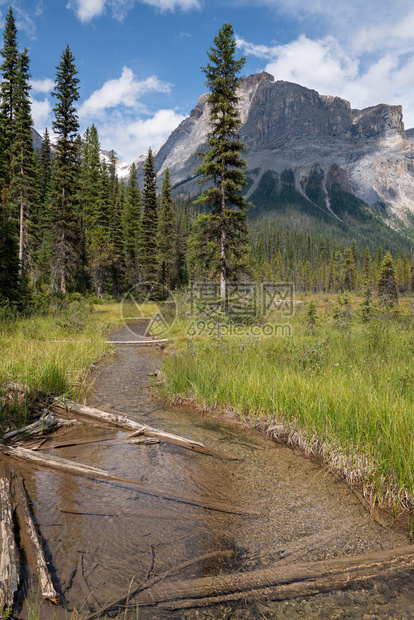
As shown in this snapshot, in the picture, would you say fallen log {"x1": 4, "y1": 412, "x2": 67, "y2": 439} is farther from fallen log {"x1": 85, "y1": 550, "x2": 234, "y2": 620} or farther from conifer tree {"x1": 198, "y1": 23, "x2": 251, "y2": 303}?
conifer tree {"x1": 198, "y1": 23, "x2": 251, "y2": 303}

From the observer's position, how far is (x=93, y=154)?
50.8 metres

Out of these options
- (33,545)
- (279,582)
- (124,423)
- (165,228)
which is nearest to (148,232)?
Result: (165,228)

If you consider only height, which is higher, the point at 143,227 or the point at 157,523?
the point at 143,227

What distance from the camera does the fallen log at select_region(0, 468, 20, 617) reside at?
7.59 feet

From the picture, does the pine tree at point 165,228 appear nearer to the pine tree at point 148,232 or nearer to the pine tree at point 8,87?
the pine tree at point 148,232

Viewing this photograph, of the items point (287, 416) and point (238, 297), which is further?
point (238, 297)

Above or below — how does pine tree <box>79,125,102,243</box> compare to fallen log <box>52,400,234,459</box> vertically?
above

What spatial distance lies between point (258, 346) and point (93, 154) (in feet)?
169

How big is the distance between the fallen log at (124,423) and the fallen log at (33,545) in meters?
2.32

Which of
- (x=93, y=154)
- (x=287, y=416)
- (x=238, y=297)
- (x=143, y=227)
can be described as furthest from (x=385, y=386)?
(x=93, y=154)

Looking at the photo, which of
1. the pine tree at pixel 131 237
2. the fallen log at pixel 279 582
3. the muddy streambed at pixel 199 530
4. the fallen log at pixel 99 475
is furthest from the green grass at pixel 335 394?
the pine tree at pixel 131 237

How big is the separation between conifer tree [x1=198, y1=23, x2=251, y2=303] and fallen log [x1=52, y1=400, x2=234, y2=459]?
522 inches

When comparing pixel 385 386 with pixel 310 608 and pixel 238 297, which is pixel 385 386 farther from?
pixel 238 297

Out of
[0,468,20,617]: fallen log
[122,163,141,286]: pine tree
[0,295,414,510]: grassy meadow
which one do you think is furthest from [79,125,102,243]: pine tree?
[0,468,20,617]: fallen log
